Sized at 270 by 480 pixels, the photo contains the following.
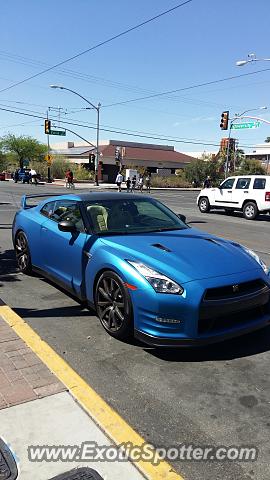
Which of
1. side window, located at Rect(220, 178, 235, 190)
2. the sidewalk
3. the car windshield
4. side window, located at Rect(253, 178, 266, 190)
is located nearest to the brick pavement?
the sidewalk

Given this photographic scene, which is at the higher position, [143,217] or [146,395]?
[143,217]

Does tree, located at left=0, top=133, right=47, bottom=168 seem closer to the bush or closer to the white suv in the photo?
the bush

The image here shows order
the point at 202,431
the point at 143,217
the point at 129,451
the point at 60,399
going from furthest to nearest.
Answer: the point at 143,217
the point at 60,399
the point at 202,431
the point at 129,451

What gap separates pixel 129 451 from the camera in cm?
270

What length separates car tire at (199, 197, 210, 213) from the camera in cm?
2053

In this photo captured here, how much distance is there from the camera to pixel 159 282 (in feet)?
12.7

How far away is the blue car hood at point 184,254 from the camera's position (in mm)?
3953

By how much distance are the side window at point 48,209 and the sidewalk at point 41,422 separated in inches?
108

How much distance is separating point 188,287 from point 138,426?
1240 millimetres

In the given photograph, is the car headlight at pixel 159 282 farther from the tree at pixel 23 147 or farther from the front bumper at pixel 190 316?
the tree at pixel 23 147

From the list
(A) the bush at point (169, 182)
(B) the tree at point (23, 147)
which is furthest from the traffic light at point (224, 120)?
(B) the tree at point (23, 147)

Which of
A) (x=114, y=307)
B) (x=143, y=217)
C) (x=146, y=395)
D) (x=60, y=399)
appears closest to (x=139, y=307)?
(x=114, y=307)

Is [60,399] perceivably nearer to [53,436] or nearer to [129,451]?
[53,436]

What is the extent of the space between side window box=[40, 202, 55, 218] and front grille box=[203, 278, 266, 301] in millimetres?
3026
